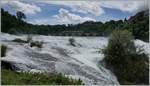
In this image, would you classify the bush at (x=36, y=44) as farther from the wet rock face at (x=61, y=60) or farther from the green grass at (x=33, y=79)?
the green grass at (x=33, y=79)

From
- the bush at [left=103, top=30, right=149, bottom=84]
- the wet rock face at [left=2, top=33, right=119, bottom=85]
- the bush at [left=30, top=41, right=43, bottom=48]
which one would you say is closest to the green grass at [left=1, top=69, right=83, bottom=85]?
the wet rock face at [left=2, top=33, right=119, bottom=85]

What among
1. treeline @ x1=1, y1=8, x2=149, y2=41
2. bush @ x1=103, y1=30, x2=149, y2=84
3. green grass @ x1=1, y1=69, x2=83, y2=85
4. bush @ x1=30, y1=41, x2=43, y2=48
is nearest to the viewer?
green grass @ x1=1, y1=69, x2=83, y2=85

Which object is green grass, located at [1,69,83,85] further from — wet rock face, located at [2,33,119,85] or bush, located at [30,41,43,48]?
bush, located at [30,41,43,48]

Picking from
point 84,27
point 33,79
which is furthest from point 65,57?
point 33,79

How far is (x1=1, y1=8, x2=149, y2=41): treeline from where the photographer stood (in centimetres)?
630

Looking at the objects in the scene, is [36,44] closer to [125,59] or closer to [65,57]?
[65,57]

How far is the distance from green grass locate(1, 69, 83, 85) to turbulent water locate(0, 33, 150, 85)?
371 mm

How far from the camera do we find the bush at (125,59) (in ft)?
23.5

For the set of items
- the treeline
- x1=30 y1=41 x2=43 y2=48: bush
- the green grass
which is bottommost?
the green grass

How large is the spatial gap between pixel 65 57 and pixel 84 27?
0.89 meters

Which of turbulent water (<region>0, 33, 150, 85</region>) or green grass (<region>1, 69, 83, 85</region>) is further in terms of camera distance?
turbulent water (<region>0, 33, 150, 85</region>)

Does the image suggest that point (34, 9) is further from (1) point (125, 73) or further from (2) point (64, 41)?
(1) point (125, 73)

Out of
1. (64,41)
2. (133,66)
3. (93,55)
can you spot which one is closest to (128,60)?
(133,66)

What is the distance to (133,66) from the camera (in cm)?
746
